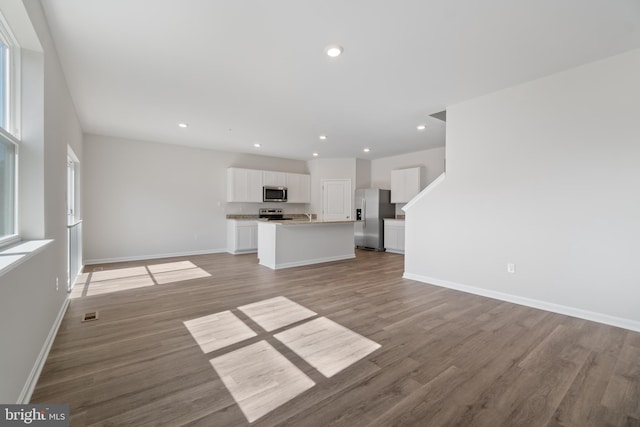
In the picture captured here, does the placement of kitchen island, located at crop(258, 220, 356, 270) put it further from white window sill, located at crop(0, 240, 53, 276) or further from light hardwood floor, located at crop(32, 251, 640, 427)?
white window sill, located at crop(0, 240, 53, 276)

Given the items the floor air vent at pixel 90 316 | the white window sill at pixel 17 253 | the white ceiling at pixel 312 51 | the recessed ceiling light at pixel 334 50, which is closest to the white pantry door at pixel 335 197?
the white ceiling at pixel 312 51

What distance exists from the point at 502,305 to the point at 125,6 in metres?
4.74

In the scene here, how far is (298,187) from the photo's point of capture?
8445 mm

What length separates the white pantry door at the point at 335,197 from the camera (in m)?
8.40

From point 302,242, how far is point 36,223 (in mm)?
4076

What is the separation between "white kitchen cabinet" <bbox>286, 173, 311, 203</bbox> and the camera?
8289 mm

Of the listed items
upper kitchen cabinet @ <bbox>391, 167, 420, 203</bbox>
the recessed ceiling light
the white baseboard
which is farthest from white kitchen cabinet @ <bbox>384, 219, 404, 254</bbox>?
the recessed ceiling light

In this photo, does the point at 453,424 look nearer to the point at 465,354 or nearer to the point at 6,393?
the point at 465,354

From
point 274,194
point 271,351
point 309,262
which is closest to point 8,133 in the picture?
point 271,351

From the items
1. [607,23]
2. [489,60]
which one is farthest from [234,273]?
[607,23]

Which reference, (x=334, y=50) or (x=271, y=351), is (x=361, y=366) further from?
(x=334, y=50)

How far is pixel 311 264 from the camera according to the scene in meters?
5.87

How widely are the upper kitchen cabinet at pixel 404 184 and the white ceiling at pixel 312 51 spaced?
2.84m

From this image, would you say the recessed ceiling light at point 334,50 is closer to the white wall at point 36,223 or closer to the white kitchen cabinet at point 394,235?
the white wall at point 36,223
